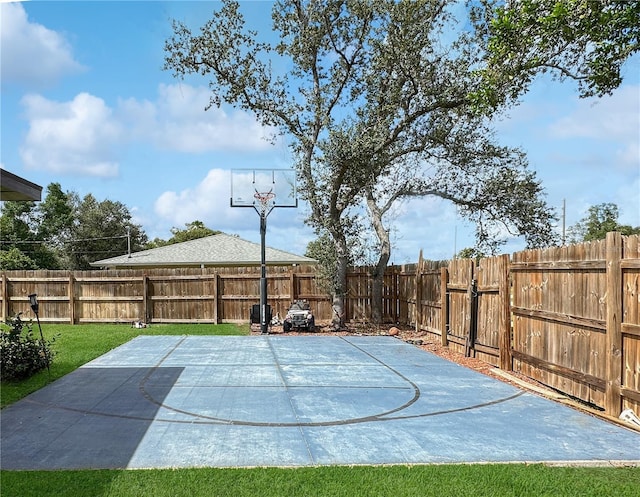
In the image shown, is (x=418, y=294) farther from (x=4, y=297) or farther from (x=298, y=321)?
(x=4, y=297)

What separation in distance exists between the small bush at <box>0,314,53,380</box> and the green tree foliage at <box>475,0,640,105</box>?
7.71 metres

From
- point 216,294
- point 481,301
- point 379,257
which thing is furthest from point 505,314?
point 216,294

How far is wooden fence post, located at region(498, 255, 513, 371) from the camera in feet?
29.1

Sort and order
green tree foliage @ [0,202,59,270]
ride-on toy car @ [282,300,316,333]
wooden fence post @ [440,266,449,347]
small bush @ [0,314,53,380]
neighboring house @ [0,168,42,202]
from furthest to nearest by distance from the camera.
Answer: green tree foliage @ [0,202,59,270] < ride-on toy car @ [282,300,316,333] < wooden fence post @ [440,266,449,347] < small bush @ [0,314,53,380] < neighboring house @ [0,168,42,202]

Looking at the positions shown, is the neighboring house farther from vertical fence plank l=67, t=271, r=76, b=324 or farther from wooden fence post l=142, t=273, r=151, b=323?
vertical fence plank l=67, t=271, r=76, b=324

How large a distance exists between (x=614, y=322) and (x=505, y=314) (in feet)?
9.63

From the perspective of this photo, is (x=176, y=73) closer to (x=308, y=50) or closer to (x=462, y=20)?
(x=308, y=50)

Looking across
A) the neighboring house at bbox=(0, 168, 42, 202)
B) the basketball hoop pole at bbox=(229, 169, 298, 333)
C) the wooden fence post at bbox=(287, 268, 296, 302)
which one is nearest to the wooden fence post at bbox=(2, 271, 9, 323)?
the basketball hoop pole at bbox=(229, 169, 298, 333)

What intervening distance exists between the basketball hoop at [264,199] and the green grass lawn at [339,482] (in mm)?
11777

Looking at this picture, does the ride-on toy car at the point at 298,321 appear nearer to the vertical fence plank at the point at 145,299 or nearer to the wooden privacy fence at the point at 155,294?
the wooden privacy fence at the point at 155,294

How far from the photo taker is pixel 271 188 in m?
16.1

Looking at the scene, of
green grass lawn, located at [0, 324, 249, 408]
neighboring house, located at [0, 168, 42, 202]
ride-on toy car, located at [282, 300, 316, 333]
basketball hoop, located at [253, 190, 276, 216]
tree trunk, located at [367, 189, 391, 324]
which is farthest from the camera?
tree trunk, located at [367, 189, 391, 324]

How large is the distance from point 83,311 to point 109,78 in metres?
11.2

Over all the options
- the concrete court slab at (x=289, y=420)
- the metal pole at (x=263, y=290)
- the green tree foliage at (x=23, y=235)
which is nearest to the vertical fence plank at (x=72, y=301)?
the metal pole at (x=263, y=290)
